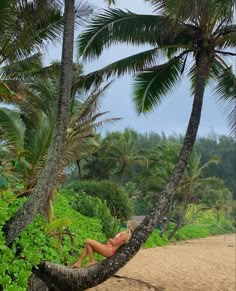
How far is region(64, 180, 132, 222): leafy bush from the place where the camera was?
18484mm

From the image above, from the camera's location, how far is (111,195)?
18.5 meters

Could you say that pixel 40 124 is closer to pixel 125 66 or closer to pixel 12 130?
pixel 12 130

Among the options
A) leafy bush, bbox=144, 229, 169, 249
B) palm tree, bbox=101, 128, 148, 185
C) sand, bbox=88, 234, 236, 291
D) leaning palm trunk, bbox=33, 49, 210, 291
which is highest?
palm tree, bbox=101, 128, 148, 185

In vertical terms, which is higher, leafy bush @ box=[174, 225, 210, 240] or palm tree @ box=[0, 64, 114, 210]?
palm tree @ box=[0, 64, 114, 210]

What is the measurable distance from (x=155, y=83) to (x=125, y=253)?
186 inches

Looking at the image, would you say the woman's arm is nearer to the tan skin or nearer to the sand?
the tan skin

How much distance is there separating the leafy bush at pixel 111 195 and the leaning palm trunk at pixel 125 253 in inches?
430

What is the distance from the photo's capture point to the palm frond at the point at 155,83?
9.79m

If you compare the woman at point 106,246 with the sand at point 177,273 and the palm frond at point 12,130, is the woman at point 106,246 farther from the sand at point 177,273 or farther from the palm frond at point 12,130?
the palm frond at point 12,130

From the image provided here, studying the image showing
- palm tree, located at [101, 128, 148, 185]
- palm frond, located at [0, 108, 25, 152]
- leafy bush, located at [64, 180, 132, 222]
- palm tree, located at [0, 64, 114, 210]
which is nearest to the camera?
palm tree, located at [0, 64, 114, 210]

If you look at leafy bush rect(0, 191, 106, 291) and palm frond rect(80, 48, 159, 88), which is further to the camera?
palm frond rect(80, 48, 159, 88)

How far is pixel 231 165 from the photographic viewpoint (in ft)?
244

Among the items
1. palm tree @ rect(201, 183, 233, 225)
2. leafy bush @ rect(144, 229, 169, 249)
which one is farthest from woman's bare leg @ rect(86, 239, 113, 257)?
palm tree @ rect(201, 183, 233, 225)

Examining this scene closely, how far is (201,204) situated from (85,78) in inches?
1445
